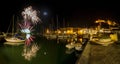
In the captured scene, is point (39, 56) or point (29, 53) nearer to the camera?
point (39, 56)

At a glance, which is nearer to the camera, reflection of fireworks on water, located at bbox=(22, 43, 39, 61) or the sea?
the sea

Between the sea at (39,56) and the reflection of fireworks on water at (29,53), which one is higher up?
the sea at (39,56)

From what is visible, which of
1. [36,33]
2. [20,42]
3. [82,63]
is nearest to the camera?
[82,63]

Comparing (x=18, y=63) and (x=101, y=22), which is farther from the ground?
(x=101, y=22)

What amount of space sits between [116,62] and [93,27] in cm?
7307

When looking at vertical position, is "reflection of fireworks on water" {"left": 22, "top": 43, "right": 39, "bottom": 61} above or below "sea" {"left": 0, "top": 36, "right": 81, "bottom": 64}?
below

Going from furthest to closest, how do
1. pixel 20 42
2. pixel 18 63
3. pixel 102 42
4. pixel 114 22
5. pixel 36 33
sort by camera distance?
pixel 36 33
pixel 114 22
pixel 20 42
pixel 102 42
pixel 18 63

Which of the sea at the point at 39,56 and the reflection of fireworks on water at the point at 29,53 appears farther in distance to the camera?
the reflection of fireworks on water at the point at 29,53

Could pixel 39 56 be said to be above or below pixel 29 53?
above

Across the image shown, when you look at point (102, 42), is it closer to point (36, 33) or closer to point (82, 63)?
point (82, 63)

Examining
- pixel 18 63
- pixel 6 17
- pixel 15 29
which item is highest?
pixel 6 17

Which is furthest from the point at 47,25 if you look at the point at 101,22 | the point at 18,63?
the point at 18,63

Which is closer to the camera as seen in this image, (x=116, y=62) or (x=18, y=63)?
(x=116, y=62)

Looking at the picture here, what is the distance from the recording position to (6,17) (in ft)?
293
